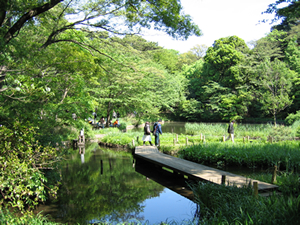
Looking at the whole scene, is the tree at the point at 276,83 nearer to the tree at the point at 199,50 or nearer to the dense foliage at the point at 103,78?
the dense foliage at the point at 103,78

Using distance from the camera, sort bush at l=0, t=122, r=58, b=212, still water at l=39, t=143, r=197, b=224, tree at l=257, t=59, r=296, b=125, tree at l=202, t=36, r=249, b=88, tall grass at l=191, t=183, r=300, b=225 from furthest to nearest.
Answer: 1. tree at l=202, t=36, r=249, b=88
2. tree at l=257, t=59, r=296, b=125
3. still water at l=39, t=143, r=197, b=224
4. bush at l=0, t=122, r=58, b=212
5. tall grass at l=191, t=183, r=300, b=225

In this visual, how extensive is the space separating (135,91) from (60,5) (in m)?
15.9

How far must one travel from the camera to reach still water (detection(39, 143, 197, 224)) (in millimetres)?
6270

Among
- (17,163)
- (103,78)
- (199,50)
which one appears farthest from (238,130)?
(199,50)

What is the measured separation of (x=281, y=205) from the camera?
4.16m

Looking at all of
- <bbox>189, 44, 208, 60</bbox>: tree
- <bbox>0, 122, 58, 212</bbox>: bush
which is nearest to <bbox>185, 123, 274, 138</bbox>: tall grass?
<bbox>0, 122, 58, 212</bbox>: bush

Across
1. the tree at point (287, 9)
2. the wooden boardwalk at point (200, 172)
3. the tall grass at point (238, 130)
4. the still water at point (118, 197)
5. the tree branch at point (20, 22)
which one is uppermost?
the tree at point (287, 9)

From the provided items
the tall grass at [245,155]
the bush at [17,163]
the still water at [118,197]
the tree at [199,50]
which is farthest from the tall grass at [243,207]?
the tree at [199,50]

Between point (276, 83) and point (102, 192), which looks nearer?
point (102, 192)

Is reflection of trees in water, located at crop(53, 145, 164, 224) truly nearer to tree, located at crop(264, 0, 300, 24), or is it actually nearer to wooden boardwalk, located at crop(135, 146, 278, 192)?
wooden boardwalk, located at crop(135, 146, 278, 192)

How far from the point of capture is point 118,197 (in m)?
7.64

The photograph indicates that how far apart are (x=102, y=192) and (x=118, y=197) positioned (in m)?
0.72

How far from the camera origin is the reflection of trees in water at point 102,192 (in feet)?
21.1

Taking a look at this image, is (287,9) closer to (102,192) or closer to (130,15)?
(130,15)
